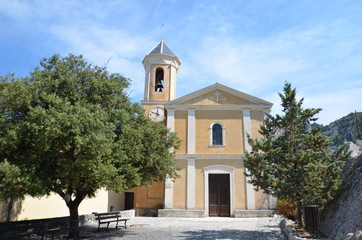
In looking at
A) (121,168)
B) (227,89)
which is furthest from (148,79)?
(121,168)

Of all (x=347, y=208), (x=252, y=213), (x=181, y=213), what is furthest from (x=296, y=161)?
(x=181, y=213)

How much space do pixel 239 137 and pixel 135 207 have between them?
863 centimetres

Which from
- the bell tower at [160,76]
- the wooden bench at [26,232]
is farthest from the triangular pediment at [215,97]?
the wooden bench at [26,232]

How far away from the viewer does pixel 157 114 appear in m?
20.9

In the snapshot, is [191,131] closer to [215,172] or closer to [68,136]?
[215,172]

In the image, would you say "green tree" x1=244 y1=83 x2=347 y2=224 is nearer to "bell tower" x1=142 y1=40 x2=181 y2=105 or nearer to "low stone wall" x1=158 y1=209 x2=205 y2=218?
"low stone wall" x1=158 y1=209 x2=205 y2=218

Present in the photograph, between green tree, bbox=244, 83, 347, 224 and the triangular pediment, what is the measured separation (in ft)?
30.6

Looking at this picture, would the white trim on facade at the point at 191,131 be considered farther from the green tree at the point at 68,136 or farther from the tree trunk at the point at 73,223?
Answer: the tree trunk at the point at 73,223

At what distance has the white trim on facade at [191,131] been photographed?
1934 centimetres

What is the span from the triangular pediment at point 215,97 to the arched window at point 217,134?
1.64 meters

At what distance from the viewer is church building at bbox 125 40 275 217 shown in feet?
59.9

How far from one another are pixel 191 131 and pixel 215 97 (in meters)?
3.07

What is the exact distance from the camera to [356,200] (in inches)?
296

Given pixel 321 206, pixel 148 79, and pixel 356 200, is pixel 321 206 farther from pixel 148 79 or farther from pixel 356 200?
pixel 148 79
